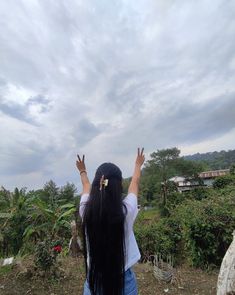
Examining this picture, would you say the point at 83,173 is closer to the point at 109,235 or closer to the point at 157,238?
the point at 109,235

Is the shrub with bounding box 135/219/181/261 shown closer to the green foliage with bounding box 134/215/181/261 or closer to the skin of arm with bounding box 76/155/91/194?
the green foliage with bounding box 134/215/181/261

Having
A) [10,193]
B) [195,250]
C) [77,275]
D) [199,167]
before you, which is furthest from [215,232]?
[199,167]

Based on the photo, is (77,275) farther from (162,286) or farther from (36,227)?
(36,227)

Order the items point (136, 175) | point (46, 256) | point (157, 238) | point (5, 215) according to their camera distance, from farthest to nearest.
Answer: point (5, 215) → point (157, 238) → point (46, 256) → point (136, 175)

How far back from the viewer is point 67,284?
191 inches

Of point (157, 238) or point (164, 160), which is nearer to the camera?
point (157, 238)

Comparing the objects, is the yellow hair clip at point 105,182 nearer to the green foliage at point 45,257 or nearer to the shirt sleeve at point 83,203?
the shirt sleeve at point 83,203

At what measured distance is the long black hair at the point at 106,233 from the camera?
6.03 ft

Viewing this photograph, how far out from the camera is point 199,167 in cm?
3344

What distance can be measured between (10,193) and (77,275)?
479cm

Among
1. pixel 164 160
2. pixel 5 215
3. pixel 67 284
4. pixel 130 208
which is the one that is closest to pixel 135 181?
pixel 130 208

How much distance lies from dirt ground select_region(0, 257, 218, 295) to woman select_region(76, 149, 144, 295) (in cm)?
301

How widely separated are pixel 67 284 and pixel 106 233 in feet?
11.5

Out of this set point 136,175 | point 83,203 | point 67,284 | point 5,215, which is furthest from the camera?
point 5,215
